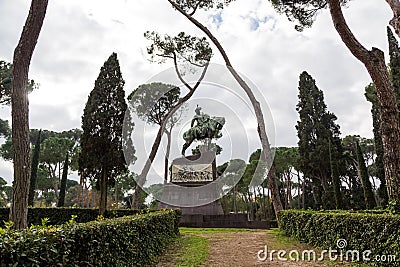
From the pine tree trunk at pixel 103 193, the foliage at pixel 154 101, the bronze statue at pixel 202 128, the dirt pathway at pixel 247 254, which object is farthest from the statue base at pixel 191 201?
the dirt pathway at pixel 247 254

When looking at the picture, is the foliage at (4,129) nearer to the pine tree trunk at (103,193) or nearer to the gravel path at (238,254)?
the pine tree trunk at (103,193)

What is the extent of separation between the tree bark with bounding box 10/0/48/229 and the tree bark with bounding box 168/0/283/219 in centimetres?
892

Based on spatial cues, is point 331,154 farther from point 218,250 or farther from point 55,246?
point 55,246

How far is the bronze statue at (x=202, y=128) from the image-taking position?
18.2 m

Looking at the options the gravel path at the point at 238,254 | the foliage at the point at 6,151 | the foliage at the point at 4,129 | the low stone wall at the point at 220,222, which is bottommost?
the low stone wall at the point at 220,222

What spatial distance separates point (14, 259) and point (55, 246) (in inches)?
20.6

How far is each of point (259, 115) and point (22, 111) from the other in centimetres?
983

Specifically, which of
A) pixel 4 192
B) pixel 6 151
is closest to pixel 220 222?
pixel 6 151

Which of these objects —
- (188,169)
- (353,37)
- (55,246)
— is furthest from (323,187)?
(55,246)

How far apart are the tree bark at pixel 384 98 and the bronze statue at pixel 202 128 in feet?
36.2

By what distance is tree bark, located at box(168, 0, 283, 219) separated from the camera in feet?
40.9

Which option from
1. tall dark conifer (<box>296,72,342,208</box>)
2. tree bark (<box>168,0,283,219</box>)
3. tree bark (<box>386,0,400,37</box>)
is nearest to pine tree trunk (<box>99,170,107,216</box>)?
tree bark (<box>168,0,283,219</box>)

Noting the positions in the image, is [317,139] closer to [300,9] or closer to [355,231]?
[300,9]

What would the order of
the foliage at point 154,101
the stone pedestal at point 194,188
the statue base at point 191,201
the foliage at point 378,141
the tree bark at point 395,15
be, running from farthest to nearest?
the foliage at point 154,101 < the foliage at point 378,141 < the stone pedestal at point 194,188 < the statue base at point 191,201 < the tree bark at point 395,15
